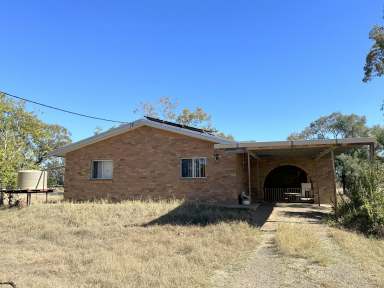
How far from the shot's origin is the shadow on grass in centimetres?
1058

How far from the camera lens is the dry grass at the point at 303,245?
6661mm

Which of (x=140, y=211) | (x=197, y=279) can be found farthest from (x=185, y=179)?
(x=197, y=279)

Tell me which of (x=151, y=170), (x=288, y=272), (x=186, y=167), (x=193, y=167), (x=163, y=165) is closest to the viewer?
(x=288, y=272)

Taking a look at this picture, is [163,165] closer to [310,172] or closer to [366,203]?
[310,172]

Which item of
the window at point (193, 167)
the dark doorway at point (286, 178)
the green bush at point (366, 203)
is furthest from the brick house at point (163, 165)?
the dark doorway at point (286, 178)

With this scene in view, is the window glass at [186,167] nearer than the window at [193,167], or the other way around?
the window at [193,167]

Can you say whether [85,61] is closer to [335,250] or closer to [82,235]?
[82,235]

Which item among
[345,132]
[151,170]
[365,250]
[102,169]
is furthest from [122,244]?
[345,132]

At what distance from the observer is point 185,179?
15297 millimetres

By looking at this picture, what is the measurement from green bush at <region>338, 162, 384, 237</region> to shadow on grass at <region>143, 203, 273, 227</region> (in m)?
2.74

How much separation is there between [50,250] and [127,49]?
1235 cm

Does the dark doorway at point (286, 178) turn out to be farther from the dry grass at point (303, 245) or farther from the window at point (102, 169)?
the dry grass at point (303, 245)

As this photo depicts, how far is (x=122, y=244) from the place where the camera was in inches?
311

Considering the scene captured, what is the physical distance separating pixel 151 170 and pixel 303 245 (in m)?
9.67
